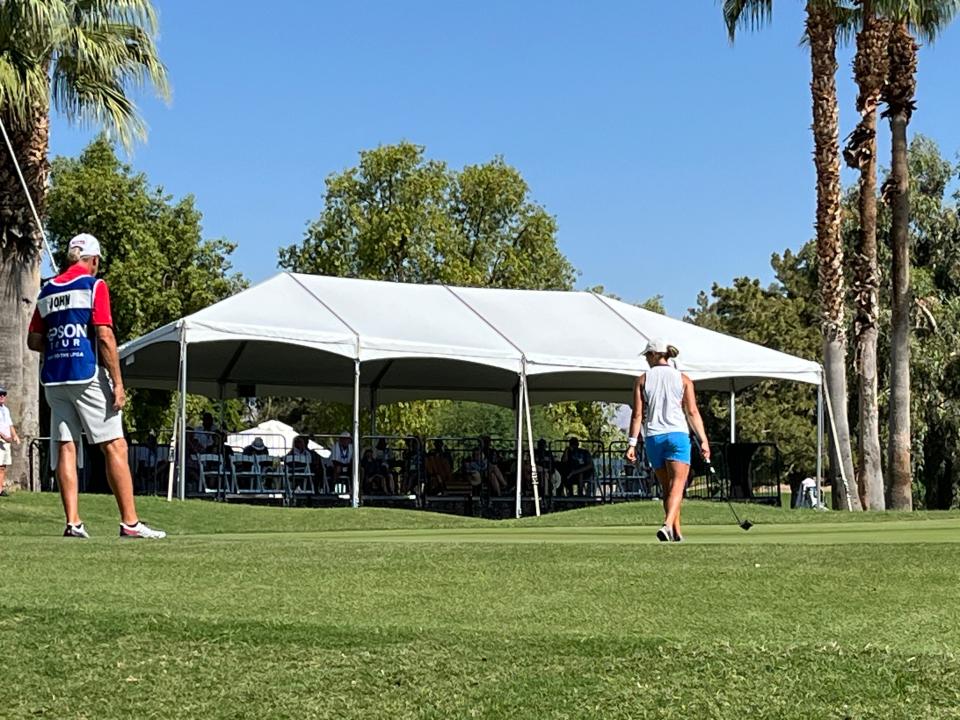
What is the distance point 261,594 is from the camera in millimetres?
5973

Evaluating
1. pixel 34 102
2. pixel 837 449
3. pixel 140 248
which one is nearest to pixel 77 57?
pixel 34 102

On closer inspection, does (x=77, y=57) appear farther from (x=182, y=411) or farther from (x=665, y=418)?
(x=665, y=418)

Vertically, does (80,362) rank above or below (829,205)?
below

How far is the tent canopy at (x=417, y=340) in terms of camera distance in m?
21.5

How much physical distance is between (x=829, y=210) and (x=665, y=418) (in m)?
17.0

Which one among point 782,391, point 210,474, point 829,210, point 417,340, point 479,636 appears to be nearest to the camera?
point 479,636

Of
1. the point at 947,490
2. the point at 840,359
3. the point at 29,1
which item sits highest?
the point at 29,1

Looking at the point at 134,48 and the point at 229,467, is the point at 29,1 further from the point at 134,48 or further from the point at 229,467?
the point at 229,467

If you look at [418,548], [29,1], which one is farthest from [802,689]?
[29,1]

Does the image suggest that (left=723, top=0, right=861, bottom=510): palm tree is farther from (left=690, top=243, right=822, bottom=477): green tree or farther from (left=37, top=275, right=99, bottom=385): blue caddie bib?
(left=690, top=243, right=822, bottom=477): green tree

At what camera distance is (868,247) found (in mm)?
27266

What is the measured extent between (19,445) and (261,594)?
16129mm

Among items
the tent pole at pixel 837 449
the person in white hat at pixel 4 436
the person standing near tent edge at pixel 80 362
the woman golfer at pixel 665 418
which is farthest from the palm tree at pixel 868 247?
the person standing near tent edge at pixel 80 362

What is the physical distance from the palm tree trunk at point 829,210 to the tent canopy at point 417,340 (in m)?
1.75
